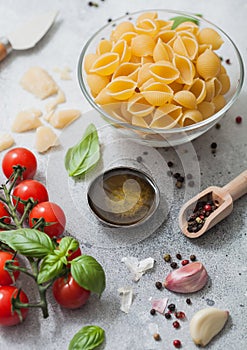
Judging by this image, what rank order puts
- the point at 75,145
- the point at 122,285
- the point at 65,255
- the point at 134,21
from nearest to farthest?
1. the point at 65,255
2. the point at 122,285
3. the point at 75,145
4. the point at 134,21

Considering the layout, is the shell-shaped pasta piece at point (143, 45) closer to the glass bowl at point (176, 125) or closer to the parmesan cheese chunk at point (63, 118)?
the glass bowl at point (176, 125)

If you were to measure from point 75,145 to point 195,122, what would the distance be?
14.9 inches

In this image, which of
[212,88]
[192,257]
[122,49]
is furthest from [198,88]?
[192,257]

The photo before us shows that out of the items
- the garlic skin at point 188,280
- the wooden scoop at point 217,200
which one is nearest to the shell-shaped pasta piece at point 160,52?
the wooden scoop at point 217,200

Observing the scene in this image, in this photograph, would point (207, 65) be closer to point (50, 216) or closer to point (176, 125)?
point (176, 125)

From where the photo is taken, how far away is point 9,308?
142 cm

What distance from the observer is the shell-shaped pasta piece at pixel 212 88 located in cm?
170

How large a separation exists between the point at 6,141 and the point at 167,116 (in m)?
0.53

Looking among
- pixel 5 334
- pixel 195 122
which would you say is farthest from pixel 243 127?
pixel 5 334

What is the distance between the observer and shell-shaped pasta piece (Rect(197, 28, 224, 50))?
1.78 meters

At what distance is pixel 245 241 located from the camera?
5.40 ft

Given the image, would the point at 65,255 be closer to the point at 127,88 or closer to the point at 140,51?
the point at 127,88

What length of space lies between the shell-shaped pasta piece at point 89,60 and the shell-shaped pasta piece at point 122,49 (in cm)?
7

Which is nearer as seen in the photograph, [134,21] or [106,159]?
[106,159]
